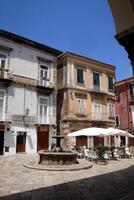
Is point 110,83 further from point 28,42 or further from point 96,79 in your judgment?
point 28,42

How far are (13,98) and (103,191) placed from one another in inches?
602

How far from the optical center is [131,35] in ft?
13.2

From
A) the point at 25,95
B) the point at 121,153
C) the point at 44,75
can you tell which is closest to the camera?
the point at 121,153

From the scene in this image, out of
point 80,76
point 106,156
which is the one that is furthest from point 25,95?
point 106,156

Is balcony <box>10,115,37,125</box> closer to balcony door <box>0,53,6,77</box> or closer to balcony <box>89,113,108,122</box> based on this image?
balcony door <box>0,53,6,77</box>

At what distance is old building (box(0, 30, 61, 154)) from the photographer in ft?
66.4

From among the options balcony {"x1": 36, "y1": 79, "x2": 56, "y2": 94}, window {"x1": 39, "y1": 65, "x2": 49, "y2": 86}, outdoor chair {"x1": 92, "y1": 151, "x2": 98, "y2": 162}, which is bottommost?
outdoor chair {"x1": 92, "y1": 151, "x2": 98, "y2": 162}

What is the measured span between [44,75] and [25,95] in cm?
312

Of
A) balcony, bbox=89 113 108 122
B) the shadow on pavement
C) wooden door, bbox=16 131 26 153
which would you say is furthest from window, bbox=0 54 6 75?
the shadow on pavement

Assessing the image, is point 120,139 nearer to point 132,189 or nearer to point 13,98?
point 13,98

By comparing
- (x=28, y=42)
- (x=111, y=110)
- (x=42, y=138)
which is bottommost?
(x=42, y=138)

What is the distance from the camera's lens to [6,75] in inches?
809

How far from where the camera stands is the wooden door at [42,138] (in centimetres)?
2194

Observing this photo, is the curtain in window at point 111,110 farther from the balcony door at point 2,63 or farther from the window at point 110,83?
the balcony door at point 2,63
